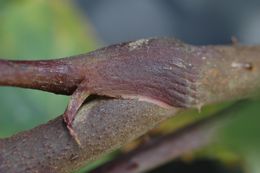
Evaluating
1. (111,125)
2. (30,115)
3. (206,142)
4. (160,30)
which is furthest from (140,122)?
(160,30)

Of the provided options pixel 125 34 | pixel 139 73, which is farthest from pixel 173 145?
pixel 125 34

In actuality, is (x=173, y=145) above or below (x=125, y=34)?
below

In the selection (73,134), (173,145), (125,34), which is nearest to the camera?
(73,134)

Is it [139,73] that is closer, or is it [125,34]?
[139,73]

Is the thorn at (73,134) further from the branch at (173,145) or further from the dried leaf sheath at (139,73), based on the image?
the branch at (173,145)

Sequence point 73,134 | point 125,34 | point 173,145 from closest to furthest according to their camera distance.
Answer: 1. point 73,134
2. point 173,145
3. point 125,34

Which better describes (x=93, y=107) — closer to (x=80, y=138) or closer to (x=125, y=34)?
(x=80, y=138)
